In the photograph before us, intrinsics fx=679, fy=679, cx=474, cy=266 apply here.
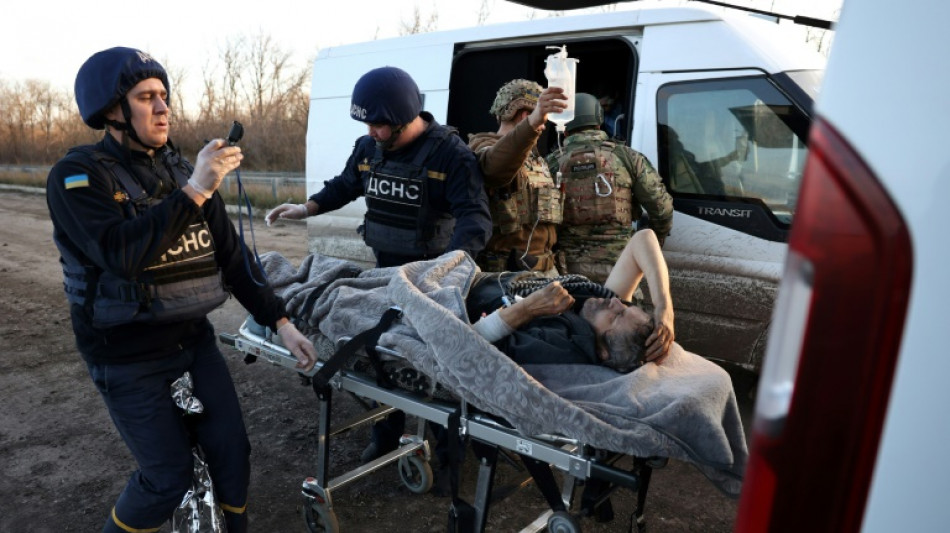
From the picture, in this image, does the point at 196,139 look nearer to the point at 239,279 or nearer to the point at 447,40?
the point at 447,40

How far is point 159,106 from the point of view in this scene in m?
2.25

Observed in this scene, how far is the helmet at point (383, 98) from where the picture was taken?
3.21 metres

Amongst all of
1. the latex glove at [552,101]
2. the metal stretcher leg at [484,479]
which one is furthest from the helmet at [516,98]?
the metal stretcher leg at [484,479]

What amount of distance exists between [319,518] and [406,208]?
4.99 ft

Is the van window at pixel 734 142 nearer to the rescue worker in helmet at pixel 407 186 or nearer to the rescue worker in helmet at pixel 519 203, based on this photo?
the rescue worker in helmet at pixel 519 203

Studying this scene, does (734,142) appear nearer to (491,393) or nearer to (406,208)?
(406,208)

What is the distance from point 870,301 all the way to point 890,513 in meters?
0.27

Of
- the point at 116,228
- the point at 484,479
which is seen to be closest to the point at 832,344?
the point at 484,479

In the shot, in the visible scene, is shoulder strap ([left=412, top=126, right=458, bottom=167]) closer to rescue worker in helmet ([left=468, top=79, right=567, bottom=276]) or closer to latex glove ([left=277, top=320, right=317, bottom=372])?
rescue worker in helmet ([left=468, top=79, right=567, bottom=276])

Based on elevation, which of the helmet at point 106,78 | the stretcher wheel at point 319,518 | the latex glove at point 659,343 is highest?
the helmet at point 106,78

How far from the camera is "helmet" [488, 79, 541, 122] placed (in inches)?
157

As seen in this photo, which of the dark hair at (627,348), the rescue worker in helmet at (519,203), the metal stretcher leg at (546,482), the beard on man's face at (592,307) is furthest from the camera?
the rescue worker in helmet at (519,203)

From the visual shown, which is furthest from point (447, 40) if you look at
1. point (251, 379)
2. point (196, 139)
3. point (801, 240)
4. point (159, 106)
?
point (196, 139)

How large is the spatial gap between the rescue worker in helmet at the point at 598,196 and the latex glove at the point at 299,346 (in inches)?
79.8
